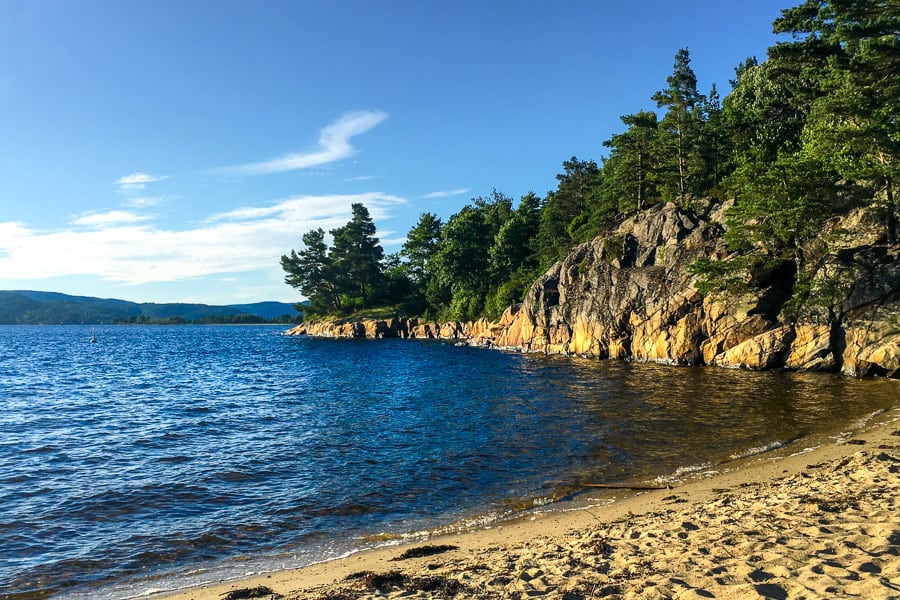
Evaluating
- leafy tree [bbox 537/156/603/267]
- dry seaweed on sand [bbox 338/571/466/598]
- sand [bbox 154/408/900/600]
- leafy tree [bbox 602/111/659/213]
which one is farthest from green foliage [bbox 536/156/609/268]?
dry seaweed on sand [bbox 338/571/466/598]

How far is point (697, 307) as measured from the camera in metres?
44.5

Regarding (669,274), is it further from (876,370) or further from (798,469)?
(798,469)

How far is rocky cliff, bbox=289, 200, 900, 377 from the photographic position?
32.8 meters

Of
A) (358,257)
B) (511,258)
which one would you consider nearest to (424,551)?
(511,258)

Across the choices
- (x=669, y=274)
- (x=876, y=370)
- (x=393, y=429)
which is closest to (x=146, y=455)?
(x=393, y=429)

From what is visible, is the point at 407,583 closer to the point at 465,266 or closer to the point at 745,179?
the point at 745,179

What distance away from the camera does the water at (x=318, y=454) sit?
13328 millimetres

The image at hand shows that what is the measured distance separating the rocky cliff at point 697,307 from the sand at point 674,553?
903 inches

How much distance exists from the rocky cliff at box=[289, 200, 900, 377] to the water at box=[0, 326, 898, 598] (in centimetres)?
323

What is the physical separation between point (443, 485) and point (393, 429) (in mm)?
9116

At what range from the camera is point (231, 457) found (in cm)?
2116

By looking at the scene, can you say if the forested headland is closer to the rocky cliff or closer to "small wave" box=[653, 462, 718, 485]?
the rocky cliff

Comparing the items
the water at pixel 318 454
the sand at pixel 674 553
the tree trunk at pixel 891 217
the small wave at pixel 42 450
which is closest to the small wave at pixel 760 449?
the water at pixel 318 454

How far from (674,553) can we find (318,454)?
15572 millimetres
